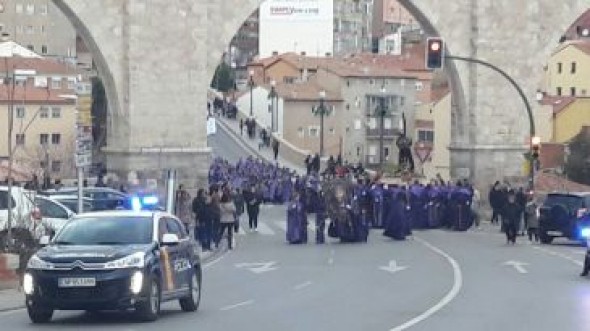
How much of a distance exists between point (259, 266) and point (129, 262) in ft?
45.1

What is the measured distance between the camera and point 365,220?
42.2 meters

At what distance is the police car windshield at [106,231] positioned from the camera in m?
19.4

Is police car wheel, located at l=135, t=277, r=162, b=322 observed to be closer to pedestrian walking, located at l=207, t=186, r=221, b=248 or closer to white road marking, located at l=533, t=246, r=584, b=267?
white road marking, located at l=533, t=246, r=584, b=267

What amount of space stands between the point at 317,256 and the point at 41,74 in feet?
220

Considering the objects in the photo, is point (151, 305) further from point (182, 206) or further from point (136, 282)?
point (182, 206)

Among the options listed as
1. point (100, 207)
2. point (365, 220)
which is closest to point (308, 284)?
point (100, 207)

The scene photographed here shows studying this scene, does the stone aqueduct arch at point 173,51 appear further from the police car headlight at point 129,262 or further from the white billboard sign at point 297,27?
the white billboard sign at point 297,27

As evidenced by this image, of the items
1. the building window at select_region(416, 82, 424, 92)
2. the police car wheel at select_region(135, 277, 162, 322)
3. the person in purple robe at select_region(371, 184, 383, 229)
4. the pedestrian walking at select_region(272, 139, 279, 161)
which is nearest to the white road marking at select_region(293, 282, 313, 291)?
the police car wheel at select_region(135, 277, 162, 322)

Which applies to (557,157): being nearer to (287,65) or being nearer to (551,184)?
(551,184)

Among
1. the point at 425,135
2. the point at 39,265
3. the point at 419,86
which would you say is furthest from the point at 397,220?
the point at 419,86

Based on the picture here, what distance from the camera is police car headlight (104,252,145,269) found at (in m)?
18.3

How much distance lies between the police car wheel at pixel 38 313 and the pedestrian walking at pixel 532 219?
85.8 ft

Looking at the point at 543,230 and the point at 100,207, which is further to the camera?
the point at 543,230

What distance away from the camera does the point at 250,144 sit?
10081cm
